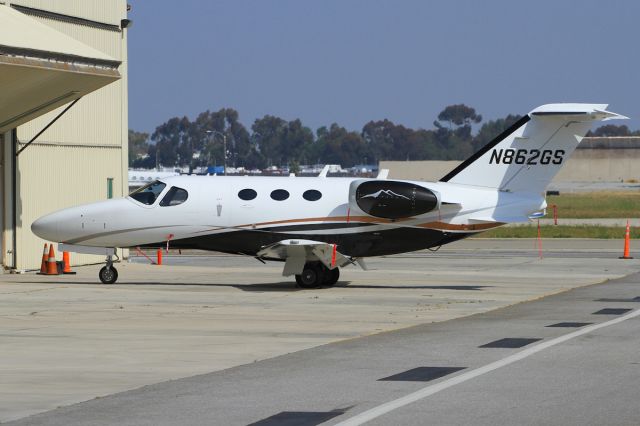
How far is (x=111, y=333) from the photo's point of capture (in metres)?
18.0

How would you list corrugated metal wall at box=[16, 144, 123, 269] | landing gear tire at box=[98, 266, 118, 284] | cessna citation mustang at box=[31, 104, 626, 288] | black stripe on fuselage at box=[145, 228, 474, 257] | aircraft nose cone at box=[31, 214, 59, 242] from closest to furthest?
1. cessna citation mustang at box=[31, 104, 626, 288]
2. black stripe on fuselage at box=[145, 228, 474, 257]
3. aircraft nose cone at box=[31, 214, 59, 242]
4. landing gear tire at box=[98, 266, 118, 284]
5. corrugated metal wall at box=[16, 144, 123, 269]

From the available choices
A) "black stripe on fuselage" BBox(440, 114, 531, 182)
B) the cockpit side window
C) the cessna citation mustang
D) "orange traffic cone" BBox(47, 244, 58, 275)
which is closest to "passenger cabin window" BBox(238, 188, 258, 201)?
the cessna citation mustang

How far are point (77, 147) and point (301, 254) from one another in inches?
388

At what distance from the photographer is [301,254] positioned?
1043 inches

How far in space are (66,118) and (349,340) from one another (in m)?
18.1

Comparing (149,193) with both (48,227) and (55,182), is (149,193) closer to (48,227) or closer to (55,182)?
(48,227)

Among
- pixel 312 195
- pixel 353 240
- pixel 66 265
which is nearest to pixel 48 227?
pixel 66 265

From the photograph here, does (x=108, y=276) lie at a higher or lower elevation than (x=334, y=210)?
lower

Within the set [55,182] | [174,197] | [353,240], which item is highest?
[55,182]

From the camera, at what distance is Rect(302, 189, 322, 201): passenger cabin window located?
26734mm

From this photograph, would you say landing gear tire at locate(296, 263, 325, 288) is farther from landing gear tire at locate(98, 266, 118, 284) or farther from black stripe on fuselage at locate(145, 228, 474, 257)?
landing gear tire at locate(98, 266, 118, 284)

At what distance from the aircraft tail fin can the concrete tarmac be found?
230cm

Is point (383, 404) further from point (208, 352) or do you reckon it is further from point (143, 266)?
point (143, 266)

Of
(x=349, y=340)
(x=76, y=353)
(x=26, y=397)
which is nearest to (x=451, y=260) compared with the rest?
(x=349, y=340)
